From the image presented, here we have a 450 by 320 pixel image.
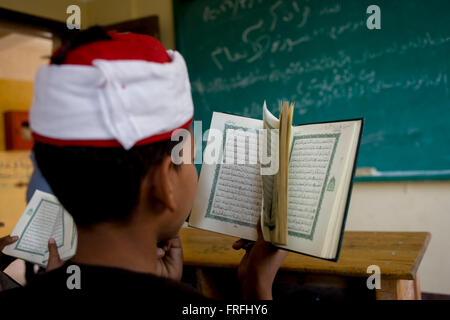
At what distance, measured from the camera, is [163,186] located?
2.14ft

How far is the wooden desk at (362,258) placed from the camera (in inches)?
44.1

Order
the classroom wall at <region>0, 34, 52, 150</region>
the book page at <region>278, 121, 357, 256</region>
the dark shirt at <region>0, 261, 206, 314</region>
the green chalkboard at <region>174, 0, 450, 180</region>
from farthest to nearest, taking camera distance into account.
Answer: the classroom wall at <region>0, 34, 52, 150</region> < the green chalkboard at <region>174, 0, 450, 180</region> < the book page at <region>278, 121, 357, 256</region> < the dark shirt at <region>0, 261, 206, 314</region>

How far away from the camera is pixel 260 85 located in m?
2.75

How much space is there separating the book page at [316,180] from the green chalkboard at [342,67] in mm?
1656

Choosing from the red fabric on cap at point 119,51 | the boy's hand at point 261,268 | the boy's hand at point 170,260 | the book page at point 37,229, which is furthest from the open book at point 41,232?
the red fabric on cap at point 119,51

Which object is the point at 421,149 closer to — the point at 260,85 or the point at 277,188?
the point at 260,85

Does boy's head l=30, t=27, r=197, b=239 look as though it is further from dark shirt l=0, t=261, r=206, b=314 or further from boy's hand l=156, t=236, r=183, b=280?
boy's hand l=156, t=236, r=183, b=280

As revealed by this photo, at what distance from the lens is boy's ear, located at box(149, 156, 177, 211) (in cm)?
65

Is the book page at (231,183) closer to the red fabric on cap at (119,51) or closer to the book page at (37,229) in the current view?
the red fabric on cap at (119,51)

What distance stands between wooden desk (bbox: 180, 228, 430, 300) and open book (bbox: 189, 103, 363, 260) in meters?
0.38

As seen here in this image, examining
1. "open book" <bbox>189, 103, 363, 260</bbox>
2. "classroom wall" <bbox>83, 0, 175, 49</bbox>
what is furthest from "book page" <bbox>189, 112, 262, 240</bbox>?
"classroom wall" <bbox>83, 0, 175, 49</bbox>

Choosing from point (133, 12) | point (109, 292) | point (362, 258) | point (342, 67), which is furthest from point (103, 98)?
point (133, 12)

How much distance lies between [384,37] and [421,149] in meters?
0.67
